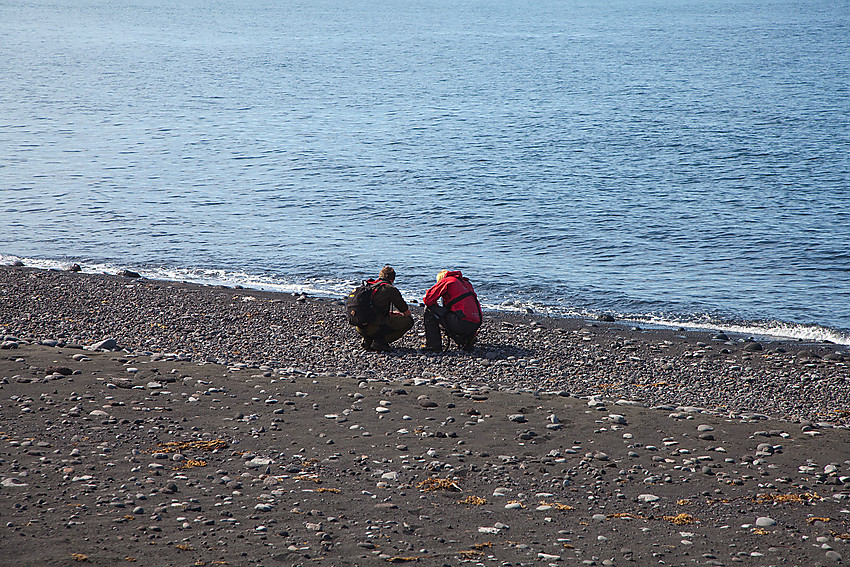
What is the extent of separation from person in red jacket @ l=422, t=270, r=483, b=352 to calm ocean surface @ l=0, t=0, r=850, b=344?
5595 mm

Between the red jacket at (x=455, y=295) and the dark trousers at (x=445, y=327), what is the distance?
101 mm

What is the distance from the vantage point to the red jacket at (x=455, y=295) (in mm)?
14375

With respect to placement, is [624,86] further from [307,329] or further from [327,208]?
[307,329]

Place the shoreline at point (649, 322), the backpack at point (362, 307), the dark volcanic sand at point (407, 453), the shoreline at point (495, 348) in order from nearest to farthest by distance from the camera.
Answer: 1. the dark volcanic sand at point (407, 453)
2. the shoreline at point (495, 348)
3. the backpack at point (362, 307)
4. the shoreline at point (649, 322)

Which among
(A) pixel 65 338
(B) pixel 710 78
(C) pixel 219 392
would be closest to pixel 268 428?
(C) pixel 219 392

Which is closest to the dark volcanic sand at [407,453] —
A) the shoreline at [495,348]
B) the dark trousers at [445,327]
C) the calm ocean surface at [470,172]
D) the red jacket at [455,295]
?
the shoreline at [495,348]

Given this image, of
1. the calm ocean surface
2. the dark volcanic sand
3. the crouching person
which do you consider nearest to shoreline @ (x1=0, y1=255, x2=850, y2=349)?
the calm ocean surface

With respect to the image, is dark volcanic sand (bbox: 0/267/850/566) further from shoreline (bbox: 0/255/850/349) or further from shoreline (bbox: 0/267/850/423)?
shoreline (bbox: 0/255/850/349)

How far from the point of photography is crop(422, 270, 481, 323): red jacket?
14375 mm

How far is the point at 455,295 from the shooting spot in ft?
47.5

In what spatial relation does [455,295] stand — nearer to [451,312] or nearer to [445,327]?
[451,312]

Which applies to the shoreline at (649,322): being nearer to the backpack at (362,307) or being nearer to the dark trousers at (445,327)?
the dark trousers at (445,327)

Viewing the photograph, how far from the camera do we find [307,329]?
16.4 m

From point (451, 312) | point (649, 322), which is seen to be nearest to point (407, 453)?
point (451, 312)
